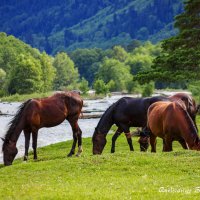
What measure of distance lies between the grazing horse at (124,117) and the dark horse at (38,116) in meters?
1.22

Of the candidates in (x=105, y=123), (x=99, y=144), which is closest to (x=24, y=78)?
(x=105, y=123)

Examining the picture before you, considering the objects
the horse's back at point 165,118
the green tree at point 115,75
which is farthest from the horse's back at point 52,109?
the green tree at point 115,75

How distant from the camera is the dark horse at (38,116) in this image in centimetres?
2364

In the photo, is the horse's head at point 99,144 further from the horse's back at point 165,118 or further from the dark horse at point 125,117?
the horse's back at point 165,118

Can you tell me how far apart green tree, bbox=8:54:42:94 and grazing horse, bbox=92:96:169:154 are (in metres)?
113

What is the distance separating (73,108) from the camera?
25.8m

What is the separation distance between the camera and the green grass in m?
13.6

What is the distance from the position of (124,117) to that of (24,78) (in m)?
116

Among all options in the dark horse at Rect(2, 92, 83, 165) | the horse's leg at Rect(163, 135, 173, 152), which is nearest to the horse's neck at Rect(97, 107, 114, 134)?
the dark horse at Rect(2, 92, 83, 165)

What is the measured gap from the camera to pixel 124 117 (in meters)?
24.8

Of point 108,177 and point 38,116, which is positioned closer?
point 108,177

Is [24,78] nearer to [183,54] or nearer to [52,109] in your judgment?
[183,54]

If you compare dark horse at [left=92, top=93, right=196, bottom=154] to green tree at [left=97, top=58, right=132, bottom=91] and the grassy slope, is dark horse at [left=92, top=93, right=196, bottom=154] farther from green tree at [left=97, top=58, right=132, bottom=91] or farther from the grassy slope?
green tree at [left=97, top=58, right=132, bottom=91]

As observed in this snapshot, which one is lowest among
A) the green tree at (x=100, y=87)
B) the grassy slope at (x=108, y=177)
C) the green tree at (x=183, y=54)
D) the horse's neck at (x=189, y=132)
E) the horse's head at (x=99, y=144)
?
the green tree at (x=100, y=87)
